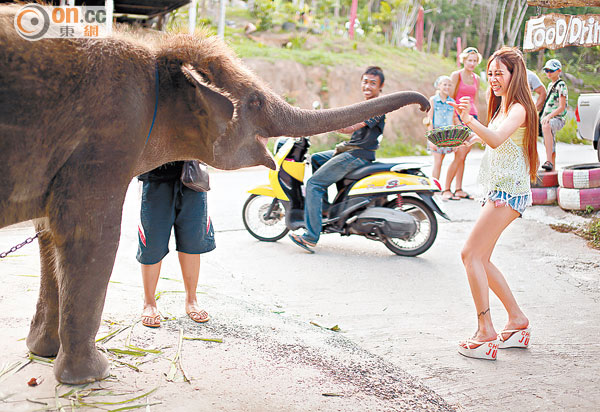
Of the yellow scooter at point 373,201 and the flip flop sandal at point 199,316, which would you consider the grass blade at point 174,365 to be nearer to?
the flip flop sandal at point 199,316

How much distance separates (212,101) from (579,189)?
7008 mm

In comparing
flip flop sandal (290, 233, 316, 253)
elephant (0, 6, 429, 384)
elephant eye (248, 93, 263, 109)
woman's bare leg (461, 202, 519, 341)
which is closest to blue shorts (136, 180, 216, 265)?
elephant (0, 6, 429, 384)

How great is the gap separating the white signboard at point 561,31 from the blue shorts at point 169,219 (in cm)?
605

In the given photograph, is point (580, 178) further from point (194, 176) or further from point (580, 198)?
point (194, 176)

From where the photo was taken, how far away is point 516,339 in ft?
14.2

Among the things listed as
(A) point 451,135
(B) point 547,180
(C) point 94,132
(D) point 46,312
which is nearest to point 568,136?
(B) point 547,180

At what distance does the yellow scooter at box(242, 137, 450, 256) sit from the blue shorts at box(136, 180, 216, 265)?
2.54 metres

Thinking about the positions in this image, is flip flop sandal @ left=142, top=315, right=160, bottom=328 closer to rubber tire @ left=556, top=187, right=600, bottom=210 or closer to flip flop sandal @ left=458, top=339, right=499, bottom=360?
flip flop sandal @ left=458, top=339, right=499, bottom=360

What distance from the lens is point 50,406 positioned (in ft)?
9.47

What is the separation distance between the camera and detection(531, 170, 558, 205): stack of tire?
355 inches

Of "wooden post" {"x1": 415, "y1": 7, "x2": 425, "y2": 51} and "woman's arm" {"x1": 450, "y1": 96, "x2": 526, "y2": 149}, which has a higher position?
"wooden post" {"x1": 415, "y1": 7, "x2": 425, "y2": 51}

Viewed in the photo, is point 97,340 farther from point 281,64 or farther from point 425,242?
point 281,64

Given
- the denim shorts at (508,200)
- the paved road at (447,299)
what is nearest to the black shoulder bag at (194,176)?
the paved road at (447,299)

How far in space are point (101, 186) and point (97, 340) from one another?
1238mm
